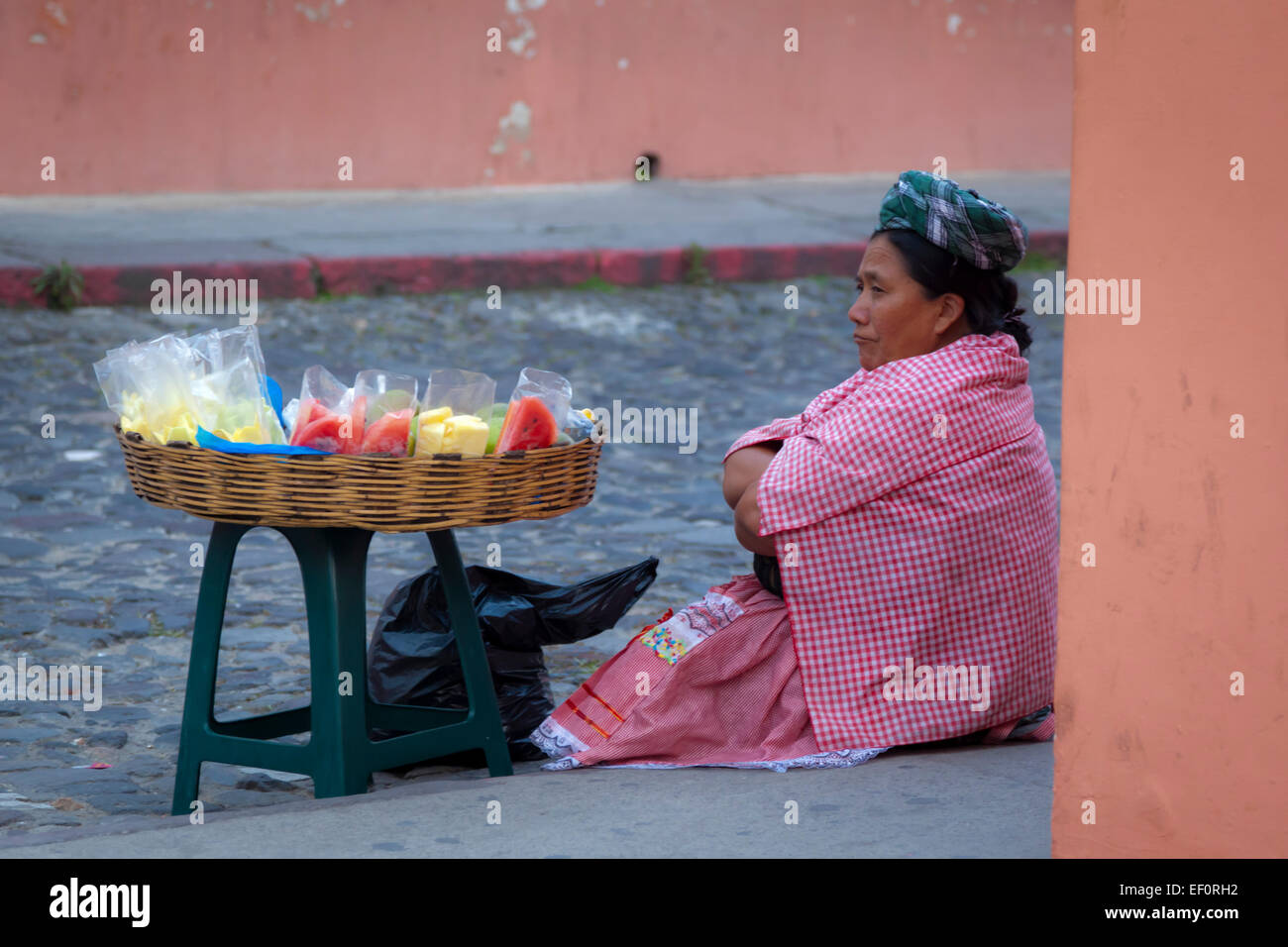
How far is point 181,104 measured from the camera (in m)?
10.5

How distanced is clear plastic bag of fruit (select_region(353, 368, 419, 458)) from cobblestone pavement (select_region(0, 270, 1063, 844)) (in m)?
0.82

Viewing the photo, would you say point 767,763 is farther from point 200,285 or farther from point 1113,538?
point 200,285

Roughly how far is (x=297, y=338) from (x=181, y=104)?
3.21 meters

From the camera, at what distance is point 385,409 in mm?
3117

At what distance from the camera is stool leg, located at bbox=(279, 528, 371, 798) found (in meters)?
3.10

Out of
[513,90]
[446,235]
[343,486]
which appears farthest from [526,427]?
[513,90]

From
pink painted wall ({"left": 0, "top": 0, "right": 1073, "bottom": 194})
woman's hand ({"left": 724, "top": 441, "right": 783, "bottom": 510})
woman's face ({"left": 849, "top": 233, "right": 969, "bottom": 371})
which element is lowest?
woman's hand ({"left": 724, "top": 441, "right": 783, "bottom": 510})

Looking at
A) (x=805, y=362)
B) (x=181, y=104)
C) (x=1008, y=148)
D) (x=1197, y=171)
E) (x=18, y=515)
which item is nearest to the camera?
(x=1197, y=171)

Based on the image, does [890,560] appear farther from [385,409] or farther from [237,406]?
[237,406]

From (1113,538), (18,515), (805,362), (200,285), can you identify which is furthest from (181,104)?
(1113,538)

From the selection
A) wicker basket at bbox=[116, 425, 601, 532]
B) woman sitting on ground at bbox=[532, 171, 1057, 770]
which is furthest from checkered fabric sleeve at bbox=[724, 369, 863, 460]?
wicker basket at bbox=[116, 425, 601, 532]

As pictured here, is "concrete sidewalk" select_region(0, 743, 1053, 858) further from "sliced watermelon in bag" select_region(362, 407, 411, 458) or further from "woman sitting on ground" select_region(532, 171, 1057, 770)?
"sliced watermelon in bag" select_region(362, 407, 411, 458)

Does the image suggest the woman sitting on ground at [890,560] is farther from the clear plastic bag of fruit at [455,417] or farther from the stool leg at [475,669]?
the clear plastic bag of fruit at [455,417]
